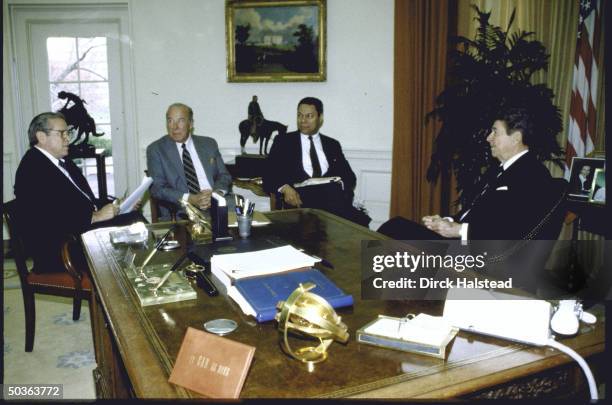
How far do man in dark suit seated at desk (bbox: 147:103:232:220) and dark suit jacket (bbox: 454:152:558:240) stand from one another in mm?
2053

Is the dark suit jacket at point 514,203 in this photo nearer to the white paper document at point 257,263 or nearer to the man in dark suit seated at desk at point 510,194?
the man in dark suit seated at desk at point 510,194

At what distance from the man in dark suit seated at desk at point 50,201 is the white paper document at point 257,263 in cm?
142

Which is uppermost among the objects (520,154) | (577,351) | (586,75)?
(586,75)

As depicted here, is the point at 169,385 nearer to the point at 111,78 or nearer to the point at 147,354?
the point at 147,354

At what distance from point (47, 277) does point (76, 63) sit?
10.7 feet


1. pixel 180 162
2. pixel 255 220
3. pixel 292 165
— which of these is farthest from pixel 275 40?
pixel 255 220

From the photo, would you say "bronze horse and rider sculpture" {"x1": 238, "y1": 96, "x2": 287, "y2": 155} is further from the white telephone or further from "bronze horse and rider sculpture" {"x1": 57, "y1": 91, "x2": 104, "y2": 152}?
the white telephone

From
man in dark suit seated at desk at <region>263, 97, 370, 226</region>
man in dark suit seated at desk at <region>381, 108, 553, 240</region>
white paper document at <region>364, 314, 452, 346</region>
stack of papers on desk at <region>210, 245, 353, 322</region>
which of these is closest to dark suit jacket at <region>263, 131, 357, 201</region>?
man in dark suit seated at desk at <region>263, 97, 370, 226</region>

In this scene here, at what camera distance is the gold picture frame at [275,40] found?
5.12 metres

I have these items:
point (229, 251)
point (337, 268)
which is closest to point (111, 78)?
point (229, 251)

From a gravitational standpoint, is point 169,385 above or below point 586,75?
below

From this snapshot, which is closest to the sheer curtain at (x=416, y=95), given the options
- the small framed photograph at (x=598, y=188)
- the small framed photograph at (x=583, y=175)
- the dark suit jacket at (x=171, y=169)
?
the small framed photograph at (x=583, y=175)

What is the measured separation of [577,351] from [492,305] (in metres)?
0.24

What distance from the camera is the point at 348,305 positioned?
1.64m
